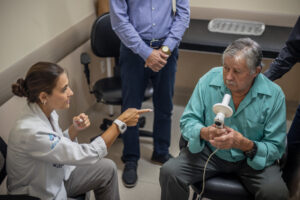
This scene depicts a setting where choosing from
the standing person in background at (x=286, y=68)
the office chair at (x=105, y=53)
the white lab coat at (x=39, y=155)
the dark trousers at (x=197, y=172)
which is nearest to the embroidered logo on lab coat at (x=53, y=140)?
the white lab coat at (x=39, y=155)

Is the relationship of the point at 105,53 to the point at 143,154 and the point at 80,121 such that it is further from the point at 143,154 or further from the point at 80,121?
the point at 80,121

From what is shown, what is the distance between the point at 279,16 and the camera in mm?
3035

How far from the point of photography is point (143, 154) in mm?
2785

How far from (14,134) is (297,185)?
1.42 m

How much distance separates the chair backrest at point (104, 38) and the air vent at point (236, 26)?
0.89 meters

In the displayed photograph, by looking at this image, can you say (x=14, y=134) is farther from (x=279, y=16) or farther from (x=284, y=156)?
(x=279, y=16)

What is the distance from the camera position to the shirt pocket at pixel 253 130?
1.77 m

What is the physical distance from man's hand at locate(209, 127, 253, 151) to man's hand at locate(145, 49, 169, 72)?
2.26 ft

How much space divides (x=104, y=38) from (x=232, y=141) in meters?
1.50

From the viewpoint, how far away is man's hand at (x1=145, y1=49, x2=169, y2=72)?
6.94ft

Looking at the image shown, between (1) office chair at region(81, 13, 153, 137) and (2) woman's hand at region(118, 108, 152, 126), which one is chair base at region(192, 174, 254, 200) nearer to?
(2) woman's hand at region(118, 108, 152, 126)

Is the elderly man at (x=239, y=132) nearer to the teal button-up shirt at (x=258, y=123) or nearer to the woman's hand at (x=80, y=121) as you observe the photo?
the teal button-up shirt at (x=258, y=123)

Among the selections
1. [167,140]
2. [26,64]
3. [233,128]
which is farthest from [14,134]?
[167,140]

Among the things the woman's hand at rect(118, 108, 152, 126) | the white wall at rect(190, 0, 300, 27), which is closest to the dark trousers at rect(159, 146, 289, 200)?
the woman's hand at rect(118, 108, 152, 126)
